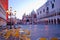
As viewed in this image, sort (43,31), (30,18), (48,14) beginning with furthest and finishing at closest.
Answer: (43,31)
(48,14)
(30,18)

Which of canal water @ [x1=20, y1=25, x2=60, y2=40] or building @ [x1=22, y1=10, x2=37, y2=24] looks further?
canal water @ [x1=20, y1=25, x2=60, y2=40]

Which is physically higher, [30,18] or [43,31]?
[30,18]

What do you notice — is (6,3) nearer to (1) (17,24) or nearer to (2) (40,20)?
(1) (17,24)

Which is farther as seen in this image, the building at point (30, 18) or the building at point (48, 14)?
the building at point (48, 14)

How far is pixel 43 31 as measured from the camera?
377 centimetres

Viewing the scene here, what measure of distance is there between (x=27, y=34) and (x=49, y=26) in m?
0.52

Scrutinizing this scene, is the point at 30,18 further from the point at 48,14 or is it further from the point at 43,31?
the point at 43,31

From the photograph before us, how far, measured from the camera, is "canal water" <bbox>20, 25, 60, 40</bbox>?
342cm

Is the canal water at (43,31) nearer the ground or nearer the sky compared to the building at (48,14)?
nearer the ground

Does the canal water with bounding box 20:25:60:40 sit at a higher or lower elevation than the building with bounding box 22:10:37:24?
lower

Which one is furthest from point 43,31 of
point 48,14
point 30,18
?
point 30,18

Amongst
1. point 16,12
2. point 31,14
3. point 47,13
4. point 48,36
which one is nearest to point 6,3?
point 16,12

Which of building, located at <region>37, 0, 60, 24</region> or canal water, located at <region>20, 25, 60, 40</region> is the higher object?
building, located at <region>37, 0, 60, 24</region>

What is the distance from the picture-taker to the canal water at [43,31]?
342cm
